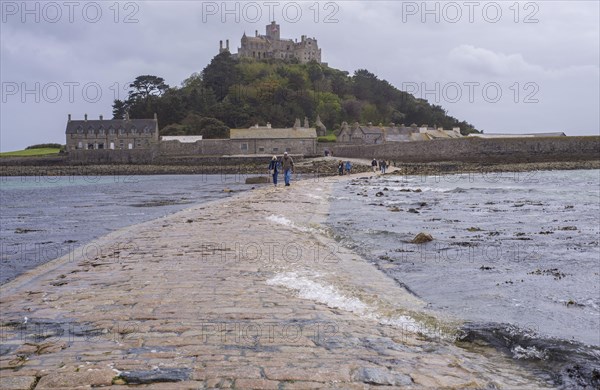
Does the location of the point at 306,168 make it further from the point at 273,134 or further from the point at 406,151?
the point at 273,134

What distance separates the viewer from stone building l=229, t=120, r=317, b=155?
75625 millimetres

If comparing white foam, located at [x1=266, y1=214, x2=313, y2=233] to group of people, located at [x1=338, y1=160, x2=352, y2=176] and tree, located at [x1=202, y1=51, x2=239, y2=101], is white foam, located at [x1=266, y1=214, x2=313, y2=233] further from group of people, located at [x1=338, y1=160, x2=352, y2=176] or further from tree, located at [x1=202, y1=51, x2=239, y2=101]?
tree, located at [x1=202, y1=51, x2=239, y2=101]

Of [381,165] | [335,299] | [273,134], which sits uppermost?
[273,134]

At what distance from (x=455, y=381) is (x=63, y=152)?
88.9 metres

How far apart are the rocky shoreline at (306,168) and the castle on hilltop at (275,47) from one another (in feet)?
212

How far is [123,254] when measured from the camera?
898 centimetres

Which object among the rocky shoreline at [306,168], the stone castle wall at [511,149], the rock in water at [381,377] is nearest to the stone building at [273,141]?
the rocky shoreline at [306,168]

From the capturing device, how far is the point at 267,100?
95.3 metres

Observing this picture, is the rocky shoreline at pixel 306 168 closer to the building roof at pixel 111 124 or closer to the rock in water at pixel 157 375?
the building roof at pixel 111 124

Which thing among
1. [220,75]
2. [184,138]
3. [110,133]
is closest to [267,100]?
[220,75]

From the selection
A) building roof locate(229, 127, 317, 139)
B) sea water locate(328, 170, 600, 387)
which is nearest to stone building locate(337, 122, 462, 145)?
building roof locate(229, 127, 317, 139)

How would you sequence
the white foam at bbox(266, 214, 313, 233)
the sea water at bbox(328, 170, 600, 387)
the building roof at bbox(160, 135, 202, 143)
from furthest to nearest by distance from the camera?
the building roof at bbox(160, 135, 202, 143) → the white foam at bbox(266, 214, 313, 233) → the sea water at bbox(328, 170, 600, 387)

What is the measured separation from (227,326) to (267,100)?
303 ft

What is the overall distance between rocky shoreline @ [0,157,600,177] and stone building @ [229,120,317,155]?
7.25 metres
